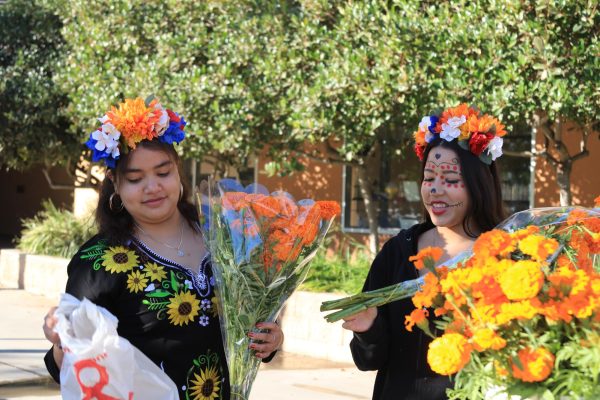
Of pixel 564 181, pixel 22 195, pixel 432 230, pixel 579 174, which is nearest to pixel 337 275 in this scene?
pixel 564 181

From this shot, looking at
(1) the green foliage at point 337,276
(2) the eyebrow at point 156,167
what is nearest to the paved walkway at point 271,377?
(1) the green foliage at point 337,276

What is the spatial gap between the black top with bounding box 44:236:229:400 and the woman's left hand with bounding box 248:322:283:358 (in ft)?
0.62

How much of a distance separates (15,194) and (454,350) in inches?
1011

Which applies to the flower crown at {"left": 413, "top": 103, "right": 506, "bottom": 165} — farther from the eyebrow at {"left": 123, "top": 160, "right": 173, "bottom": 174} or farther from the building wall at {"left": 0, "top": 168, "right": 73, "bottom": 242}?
the building wall at {"left": 0, "top": 168, "right": 73, "bottom": 242}

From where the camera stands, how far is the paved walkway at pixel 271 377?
7691 mm

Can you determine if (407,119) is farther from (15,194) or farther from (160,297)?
(15,194)

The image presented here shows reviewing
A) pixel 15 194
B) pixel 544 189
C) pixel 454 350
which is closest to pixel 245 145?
pixel 544 189

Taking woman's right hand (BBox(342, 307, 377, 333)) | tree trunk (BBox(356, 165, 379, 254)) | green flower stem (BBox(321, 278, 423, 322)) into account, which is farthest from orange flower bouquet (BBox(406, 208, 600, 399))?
tree trunk (BBox(356, 165, 379, 254))

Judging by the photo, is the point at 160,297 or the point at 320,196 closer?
the point at 160,297

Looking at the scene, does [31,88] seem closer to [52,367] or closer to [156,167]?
[156,167]

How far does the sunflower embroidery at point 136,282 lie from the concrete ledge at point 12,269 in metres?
11.7

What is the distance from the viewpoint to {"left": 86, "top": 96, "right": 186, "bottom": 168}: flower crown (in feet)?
10.7

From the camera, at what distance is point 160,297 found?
318 cm

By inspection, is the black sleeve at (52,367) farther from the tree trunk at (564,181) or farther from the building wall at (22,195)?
the building wall at (22,195)
